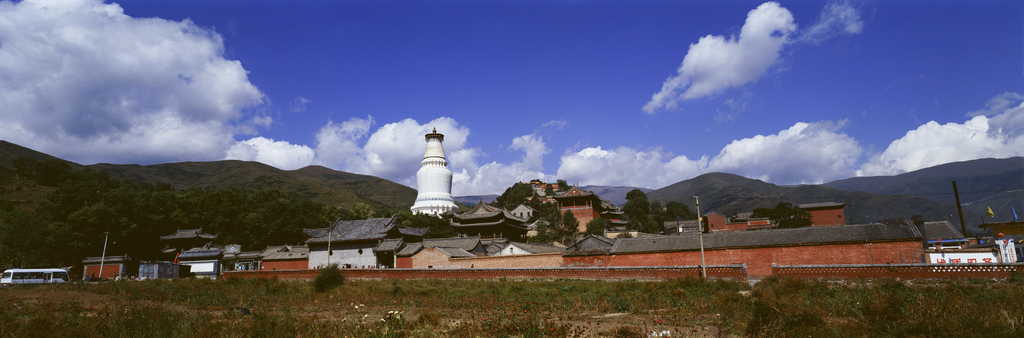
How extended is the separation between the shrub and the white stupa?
33.5 meters

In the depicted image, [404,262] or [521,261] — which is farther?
[404,262]

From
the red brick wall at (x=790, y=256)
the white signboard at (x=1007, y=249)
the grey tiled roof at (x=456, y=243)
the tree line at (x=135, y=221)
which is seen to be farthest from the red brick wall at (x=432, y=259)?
the white signboard at (x=1007, y=249)

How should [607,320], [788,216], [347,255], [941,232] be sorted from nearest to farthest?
[607,320]
[941,232]
[347,255]
[788,216]

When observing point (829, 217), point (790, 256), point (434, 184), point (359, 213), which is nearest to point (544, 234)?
point (434, 184)

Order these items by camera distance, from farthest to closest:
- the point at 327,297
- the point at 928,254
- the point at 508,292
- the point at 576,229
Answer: the point at 576,229
the point at 928,254
the point at 327,297
the point at 508,292

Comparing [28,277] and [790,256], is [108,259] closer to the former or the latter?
[28,277]

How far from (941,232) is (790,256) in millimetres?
20017

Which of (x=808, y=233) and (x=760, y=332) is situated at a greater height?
(x=808, y=233)

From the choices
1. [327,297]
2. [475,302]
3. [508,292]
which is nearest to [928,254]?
[508,292]

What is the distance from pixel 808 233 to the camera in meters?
25.4

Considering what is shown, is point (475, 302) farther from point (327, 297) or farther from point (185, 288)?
point (185, 288)

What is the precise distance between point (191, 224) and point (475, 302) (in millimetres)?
48889

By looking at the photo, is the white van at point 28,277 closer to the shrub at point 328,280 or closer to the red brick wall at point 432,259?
the shrub at point 328,280

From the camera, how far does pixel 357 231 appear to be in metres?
38.8
